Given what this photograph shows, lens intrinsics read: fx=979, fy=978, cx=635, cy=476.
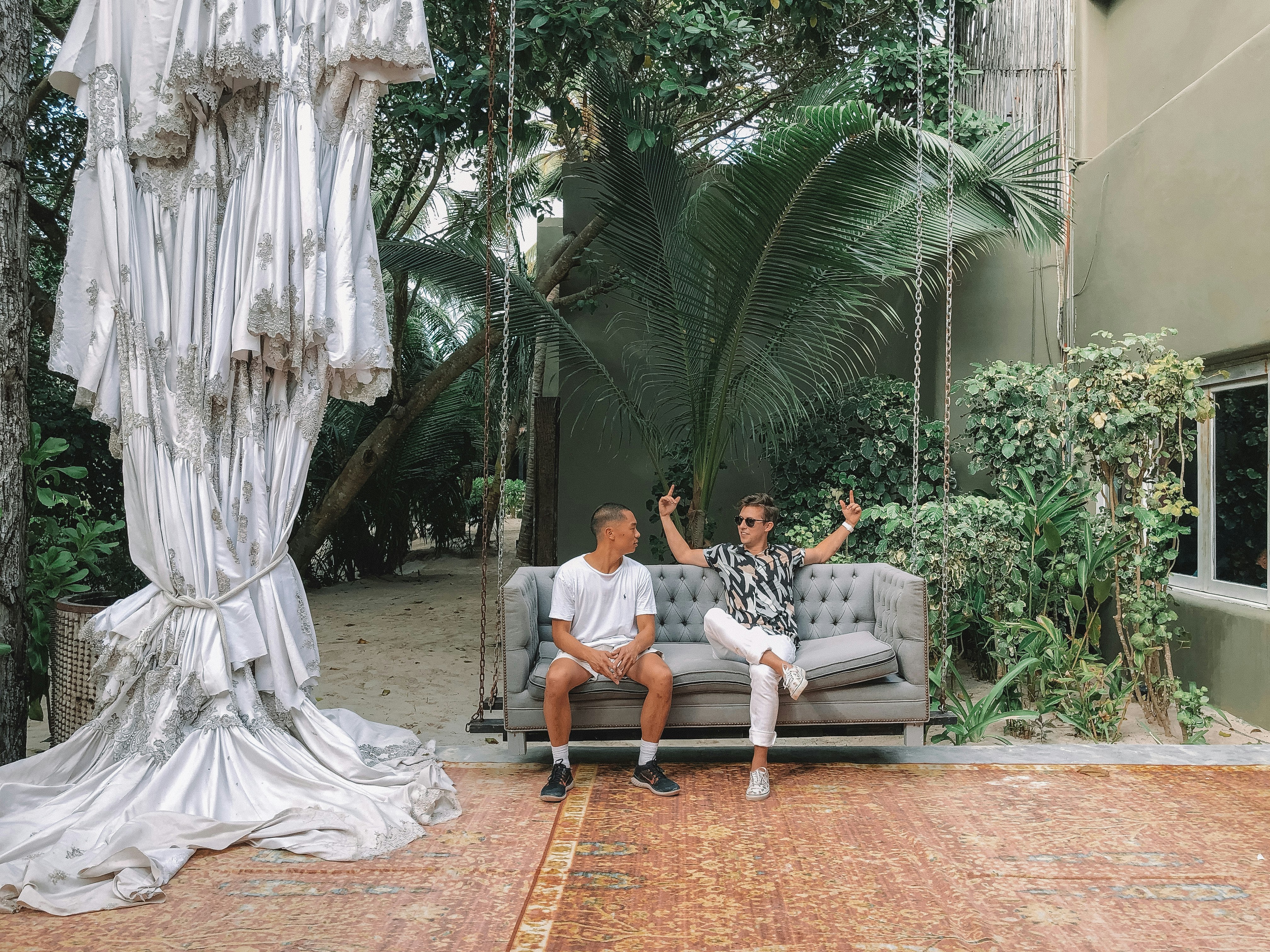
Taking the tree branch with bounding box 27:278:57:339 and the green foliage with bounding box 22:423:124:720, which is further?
the tree branch with bounding box 27:278:57:339

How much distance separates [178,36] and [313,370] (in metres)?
1.15

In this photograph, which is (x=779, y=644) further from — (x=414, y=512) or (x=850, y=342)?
(x=414, y=512)

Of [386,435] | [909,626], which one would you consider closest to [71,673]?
[909,626]

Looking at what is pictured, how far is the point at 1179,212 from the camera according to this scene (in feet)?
17.4

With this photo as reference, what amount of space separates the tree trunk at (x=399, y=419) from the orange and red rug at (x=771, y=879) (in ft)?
15.2

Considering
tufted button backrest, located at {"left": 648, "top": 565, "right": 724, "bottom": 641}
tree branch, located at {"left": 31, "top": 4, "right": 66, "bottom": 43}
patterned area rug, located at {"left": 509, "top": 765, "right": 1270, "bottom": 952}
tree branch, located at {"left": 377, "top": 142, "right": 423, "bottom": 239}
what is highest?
tree branch, located at {"left": 31, "top": 4, "right": 66, "bottom": 43}

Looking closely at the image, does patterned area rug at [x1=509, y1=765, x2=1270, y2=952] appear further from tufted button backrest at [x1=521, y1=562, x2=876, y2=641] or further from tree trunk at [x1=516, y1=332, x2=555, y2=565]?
tree trunk at [x1=516, y1=332, x2=555, y2=565]

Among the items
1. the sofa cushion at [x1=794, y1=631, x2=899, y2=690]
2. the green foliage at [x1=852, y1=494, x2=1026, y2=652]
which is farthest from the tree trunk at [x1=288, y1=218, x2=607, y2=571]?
the sofa cushion at [x1=794, y1=631, x2=899, y2=690]

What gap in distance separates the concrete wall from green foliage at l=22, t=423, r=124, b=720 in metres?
5.22

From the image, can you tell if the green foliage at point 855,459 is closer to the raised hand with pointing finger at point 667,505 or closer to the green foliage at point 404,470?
the raised hand with pointing finger at point 667,505

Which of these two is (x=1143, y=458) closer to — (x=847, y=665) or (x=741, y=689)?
(x=847, y=665)

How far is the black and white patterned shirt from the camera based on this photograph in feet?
12.4

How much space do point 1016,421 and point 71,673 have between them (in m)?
4.85

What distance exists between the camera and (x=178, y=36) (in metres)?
3.19
